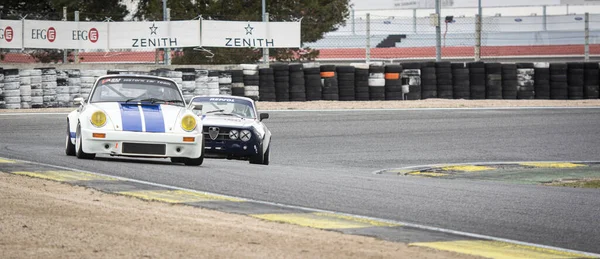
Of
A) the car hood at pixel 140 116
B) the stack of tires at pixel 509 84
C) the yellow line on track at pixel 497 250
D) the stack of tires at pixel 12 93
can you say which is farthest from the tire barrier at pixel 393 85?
the yellow line on track at pixel 497 250

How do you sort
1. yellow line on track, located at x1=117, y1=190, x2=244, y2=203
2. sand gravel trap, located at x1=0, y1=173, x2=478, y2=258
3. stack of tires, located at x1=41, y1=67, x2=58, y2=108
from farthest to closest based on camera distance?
stack of tires, located at x1=41, y1=67, x2=58, y2=108
yellow line on track, located at x1=117, y1=190, x2=244, y2=203
sand gravel trap, located at x1=0, y1=173, x2=478, y2=258

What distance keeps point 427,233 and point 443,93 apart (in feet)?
61.8

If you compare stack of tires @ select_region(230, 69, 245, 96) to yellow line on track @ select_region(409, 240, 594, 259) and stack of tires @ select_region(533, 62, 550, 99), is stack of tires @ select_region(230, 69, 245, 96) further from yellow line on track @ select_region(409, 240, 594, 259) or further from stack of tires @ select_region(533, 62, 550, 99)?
yellow line on track @ select_region(409, 240, 594, 259)

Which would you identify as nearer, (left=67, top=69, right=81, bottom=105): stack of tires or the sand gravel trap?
the sand gravel trap

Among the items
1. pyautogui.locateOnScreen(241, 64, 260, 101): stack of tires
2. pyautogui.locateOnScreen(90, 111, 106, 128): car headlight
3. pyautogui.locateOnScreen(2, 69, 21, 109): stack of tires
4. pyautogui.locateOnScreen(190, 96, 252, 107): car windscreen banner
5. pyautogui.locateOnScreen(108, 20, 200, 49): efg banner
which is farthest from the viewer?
pyautogui.locateOnScreen(108, 20, 200, 49): efg banner

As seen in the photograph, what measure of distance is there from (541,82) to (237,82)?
300 inches

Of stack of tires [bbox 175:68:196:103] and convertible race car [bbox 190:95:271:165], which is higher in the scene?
stack of tires [bbox 175:68:196:103]

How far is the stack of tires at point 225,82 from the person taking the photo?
24047mm

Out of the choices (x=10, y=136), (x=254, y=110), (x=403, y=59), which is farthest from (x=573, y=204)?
(x=403, y=59)

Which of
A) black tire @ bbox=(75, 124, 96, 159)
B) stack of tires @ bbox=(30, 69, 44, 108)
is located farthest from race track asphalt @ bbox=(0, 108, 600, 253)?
stack of tires @ bbox=(30, 69, 44, 108)

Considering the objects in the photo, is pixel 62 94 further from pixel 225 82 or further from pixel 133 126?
→ pixel 133 126

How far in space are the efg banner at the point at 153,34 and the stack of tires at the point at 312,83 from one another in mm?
3320

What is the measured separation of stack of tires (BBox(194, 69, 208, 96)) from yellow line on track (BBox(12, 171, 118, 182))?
13.2 m

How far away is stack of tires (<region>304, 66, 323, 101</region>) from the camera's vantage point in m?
25.1
